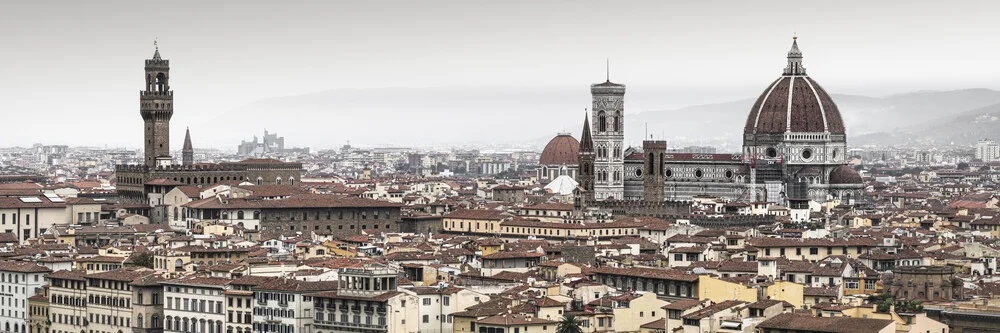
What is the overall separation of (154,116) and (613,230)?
3609cm

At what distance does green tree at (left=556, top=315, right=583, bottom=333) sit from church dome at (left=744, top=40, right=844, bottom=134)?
75431mm

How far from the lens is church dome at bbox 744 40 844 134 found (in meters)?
130

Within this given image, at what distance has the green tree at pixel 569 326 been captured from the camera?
5462cm

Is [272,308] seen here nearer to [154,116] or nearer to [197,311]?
[197,311]

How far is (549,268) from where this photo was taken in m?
67.9

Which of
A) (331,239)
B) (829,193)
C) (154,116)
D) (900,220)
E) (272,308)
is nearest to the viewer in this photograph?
(272,308)

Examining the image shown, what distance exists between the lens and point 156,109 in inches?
4589

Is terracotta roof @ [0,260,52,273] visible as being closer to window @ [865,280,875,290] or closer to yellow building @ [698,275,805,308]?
yellow building @ [698,275,805,308]

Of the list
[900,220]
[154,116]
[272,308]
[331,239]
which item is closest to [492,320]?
[272,308]

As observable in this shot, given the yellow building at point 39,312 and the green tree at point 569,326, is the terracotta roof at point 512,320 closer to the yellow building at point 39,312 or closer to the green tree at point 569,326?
the green tree at point 569,326

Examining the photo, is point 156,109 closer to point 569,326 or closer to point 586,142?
point 586,142

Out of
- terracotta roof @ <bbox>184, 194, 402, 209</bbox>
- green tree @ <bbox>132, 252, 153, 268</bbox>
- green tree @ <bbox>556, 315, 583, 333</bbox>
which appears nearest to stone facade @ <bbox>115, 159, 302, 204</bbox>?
terracotta roof @ <bbox>184, 194, 402, 209</bbox>

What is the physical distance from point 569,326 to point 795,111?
254ft

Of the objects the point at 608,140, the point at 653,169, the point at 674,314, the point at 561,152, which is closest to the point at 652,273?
the point at 674,314
